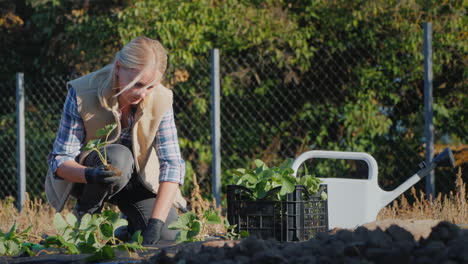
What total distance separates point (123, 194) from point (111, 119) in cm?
47

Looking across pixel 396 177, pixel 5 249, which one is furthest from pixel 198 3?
pixel 5 249

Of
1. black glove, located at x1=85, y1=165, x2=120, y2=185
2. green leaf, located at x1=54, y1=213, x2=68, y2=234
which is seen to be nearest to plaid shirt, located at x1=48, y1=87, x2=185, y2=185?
black glove, located at x1=85, y1=165, x2=120, y2=185

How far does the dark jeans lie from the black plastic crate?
50 cm

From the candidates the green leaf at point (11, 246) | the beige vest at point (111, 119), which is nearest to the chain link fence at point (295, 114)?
the beige vest at point (111, 119)

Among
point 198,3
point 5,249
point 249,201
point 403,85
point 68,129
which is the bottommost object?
point 5,249

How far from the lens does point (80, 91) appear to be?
120 inches

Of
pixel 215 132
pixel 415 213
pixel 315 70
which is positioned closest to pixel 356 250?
pixel 415 213

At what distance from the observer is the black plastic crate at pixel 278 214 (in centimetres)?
264

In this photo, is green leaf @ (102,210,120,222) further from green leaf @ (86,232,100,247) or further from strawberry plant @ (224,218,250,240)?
strawberry plant @ (224,218,250,240)

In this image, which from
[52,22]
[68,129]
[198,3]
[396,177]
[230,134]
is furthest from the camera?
[52,22]

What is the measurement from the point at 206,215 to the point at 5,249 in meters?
0.81

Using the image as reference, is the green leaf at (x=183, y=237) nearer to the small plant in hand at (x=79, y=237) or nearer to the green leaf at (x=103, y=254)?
the small plant in hand at (x=79, y=237)

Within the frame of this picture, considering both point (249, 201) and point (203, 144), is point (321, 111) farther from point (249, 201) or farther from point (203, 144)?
point (249, 201)

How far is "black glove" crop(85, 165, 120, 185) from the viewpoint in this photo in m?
2.79
